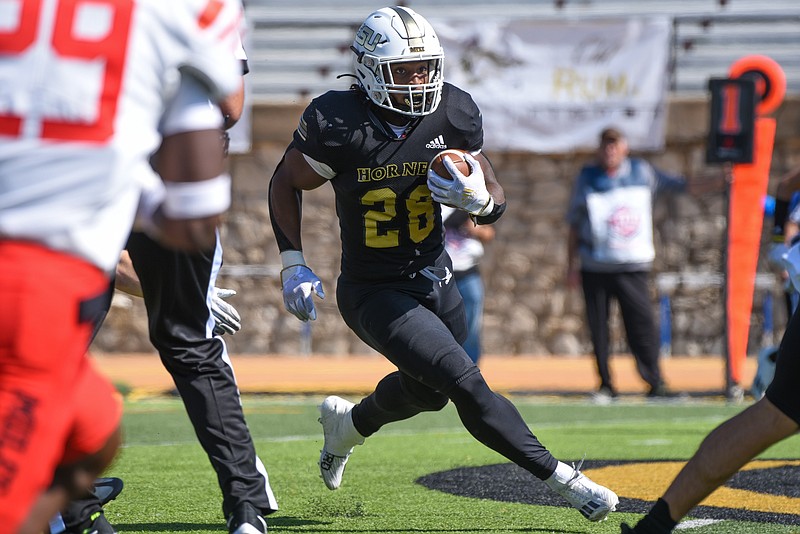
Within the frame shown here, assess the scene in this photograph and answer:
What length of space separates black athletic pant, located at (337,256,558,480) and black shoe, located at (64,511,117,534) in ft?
3.57

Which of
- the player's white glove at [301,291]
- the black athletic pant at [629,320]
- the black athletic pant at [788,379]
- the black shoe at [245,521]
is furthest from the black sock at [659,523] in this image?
the black athletic pant at [629,320]

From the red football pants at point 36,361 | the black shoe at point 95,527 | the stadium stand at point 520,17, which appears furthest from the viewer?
the stadium stand at point 520,17

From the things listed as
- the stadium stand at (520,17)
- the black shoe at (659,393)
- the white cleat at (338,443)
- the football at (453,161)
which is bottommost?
the black shoe at (659,393)

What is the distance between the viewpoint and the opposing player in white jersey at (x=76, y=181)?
85.6 inches

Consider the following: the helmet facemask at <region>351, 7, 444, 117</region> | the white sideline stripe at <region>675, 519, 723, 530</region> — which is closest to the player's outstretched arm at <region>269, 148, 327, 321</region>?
the helmet facemask at <region>351, 7, 444, 117</region>

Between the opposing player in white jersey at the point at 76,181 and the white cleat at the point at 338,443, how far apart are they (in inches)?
101

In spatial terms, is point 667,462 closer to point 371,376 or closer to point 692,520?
point 692,520

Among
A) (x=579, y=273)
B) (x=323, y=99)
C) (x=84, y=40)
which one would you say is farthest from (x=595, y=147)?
(x=84, y=40)

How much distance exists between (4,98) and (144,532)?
2307mm

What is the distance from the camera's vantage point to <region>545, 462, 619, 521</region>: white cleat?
4.14 metres

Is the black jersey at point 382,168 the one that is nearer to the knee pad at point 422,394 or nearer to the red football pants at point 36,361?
the knee pad at point 422,394

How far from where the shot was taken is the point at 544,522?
14.4 feet

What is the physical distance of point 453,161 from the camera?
A: 429 cm

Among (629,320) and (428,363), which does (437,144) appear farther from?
(629,320)
